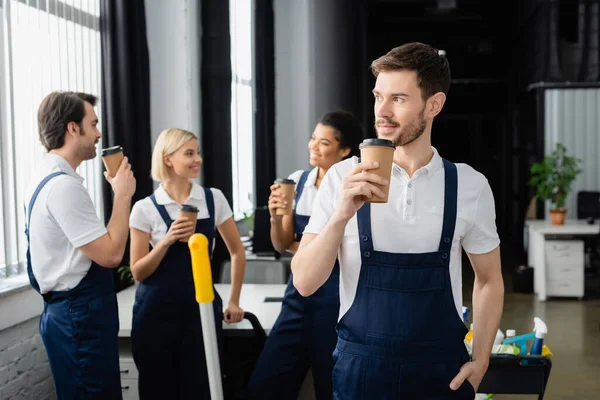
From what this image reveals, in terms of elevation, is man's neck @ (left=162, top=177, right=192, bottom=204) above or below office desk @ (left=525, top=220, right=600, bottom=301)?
above

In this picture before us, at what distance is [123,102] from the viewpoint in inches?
165

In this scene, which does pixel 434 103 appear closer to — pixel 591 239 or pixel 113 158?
pixel 113 158

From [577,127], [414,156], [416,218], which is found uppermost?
[577,127]

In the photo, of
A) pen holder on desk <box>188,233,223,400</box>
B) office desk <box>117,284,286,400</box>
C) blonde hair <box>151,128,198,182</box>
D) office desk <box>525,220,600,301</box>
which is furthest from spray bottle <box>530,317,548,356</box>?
office desk <box>525,220,600,301</box>

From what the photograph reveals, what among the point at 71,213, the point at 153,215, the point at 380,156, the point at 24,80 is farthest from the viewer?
the point at 24,80

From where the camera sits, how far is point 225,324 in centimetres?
335

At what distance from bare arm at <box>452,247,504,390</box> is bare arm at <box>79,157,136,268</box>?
4.16ft

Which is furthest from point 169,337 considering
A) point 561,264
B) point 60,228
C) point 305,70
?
point 561,264

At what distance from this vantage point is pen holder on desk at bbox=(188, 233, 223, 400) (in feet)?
3.19

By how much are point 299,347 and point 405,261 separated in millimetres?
1224

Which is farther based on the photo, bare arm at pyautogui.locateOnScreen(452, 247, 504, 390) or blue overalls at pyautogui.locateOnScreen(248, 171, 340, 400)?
blue overalls at pyautogui.locateOnScreen(248, 171, 340, 400)

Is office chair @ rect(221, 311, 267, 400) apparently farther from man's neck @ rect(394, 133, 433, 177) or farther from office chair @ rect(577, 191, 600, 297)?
office chair @ rect(577, 191, 600, 297)

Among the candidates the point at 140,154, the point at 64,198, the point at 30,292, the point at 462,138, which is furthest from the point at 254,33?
the point at 462,138

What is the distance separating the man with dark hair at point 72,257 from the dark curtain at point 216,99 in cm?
266
